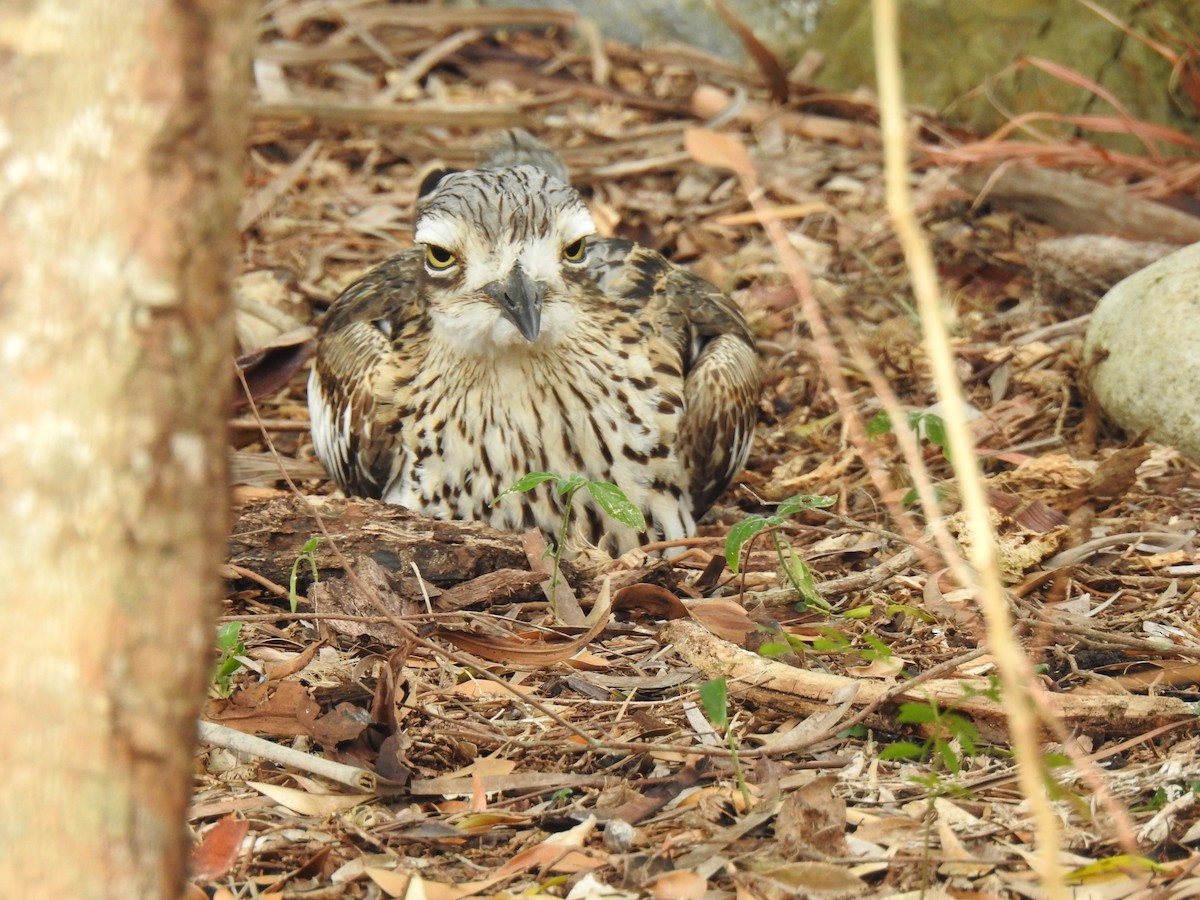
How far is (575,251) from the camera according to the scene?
4367 millimetres

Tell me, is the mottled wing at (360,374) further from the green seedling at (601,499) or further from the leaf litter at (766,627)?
the green seedling at (601,499)

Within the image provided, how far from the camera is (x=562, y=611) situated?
378cm

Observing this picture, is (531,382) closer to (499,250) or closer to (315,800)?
(499,250)

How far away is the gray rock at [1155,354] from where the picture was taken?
455cm

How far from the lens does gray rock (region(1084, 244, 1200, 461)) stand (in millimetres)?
4555

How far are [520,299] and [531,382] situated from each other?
40 cm

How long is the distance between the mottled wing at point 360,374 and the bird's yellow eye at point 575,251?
663 mm

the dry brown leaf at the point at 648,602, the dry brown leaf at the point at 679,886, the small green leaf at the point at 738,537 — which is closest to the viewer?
the dry brown leaf at the point at 679,886

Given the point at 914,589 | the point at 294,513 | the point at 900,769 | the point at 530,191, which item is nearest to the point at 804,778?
the point at 900,769

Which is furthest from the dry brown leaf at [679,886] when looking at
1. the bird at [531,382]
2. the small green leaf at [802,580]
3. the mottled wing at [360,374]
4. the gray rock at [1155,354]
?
the gray rock at [1155,354]

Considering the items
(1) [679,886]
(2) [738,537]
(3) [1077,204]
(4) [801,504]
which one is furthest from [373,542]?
(3) [1077,204]

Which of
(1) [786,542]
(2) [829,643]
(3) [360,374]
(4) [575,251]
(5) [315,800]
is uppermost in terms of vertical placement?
(4) [575,251]

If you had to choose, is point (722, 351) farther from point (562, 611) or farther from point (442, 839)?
point (442, 839)

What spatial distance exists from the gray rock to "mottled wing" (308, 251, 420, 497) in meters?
2.24
